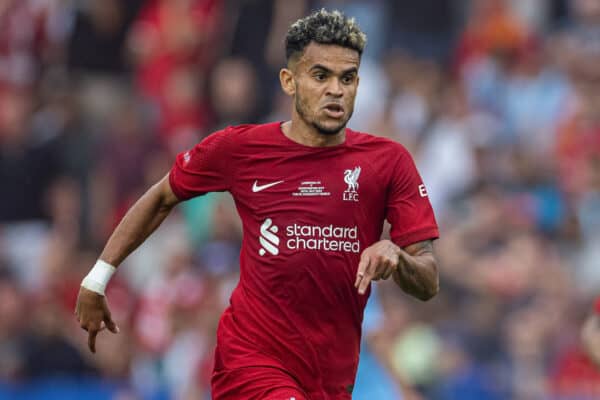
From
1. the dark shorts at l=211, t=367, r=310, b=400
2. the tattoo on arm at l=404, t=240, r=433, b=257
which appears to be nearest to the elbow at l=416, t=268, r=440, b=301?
the tattoo on arm at l=404, t=240, r=433, b=257

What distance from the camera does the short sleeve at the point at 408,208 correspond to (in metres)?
6.42

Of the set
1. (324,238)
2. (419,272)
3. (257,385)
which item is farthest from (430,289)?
(257,385)

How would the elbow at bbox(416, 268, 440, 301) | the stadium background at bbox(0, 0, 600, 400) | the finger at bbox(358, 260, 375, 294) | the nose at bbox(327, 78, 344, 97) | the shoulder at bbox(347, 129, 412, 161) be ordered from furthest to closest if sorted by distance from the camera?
the stadium background at bbox(0, 0, 600, 400) → the shoulder at bbox(347, 129, 412, 161) → the nose at bbox(327, 78, 344, 97) → the elbow at bbox(416, 268, 440, 301) → the finger at bbox(358, 260, 375, 294)

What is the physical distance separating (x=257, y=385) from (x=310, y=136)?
126 centimetres

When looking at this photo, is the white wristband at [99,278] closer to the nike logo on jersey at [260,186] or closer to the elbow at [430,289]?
the nike logo on jersey at [260,186]

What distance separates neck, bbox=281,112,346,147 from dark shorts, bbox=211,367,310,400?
115 centimetres

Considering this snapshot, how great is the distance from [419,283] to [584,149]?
6.79 m

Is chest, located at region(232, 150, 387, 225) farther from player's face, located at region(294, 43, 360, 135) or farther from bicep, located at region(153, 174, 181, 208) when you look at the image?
bicep, located at region(153, 174, 181, 208)

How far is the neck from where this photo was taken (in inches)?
262

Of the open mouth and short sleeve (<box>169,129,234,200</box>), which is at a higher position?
the open mouth

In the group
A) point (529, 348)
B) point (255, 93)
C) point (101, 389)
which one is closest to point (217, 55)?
point (255, 93)

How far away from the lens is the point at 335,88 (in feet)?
21.2

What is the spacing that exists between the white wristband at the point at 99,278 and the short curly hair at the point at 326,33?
1476 millimetres

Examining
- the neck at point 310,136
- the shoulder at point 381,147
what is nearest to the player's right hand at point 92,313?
the neck at point 310,136
